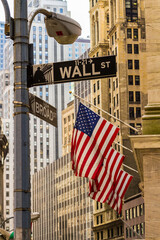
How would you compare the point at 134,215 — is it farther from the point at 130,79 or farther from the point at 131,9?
the point at 131,9

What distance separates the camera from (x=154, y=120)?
22.5m

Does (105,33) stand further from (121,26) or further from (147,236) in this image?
(147,236)

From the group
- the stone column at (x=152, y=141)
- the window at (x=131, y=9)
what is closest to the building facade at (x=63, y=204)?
the window at (x=131, y=9)

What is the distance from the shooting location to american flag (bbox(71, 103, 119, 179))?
87.5 ft

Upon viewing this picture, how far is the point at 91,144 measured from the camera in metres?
27.1

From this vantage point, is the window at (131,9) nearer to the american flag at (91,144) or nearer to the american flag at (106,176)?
the american flag at (106,176)

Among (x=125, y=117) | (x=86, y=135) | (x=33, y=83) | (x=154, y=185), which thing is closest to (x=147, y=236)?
(x=154, y=185)

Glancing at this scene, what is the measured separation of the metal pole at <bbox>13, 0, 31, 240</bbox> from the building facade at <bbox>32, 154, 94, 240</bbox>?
141 m

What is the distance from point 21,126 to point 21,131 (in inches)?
4.2

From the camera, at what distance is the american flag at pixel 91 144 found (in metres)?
26.7

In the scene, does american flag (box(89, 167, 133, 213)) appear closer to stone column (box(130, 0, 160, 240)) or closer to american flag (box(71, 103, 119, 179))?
american flag (box(71, 103, 119, 179))

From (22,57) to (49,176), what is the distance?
17717 cm

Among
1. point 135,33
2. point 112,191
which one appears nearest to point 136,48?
point 135,33

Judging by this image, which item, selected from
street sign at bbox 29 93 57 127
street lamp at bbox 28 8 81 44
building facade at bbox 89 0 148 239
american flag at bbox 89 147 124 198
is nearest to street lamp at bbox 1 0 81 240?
street sign at bbox 29 93 57 127
